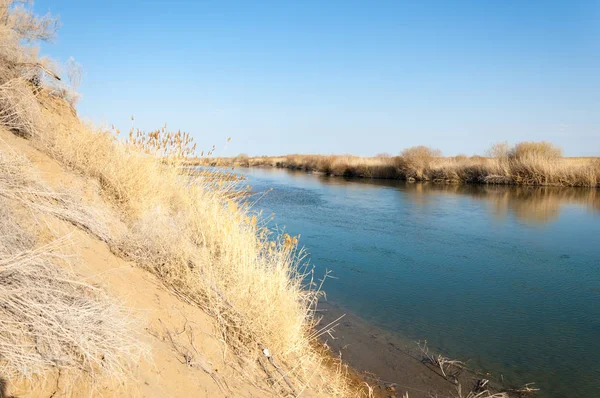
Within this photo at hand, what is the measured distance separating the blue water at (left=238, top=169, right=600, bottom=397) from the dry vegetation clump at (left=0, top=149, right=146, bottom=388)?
12.5 ft

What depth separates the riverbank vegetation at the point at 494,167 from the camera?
72.9 feet

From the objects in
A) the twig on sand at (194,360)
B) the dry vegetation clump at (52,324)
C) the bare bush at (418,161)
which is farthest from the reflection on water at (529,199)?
the dry vegetation clump at (52,324)

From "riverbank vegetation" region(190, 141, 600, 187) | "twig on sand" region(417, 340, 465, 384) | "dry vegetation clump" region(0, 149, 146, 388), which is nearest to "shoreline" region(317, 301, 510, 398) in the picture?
"twig on sand" region(417, 340, 465, 384)

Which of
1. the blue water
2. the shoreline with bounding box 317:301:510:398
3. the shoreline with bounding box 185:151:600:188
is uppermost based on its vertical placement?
the shoreline with bounding box 185:151:600:188

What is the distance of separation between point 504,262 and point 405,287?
2.86 metres

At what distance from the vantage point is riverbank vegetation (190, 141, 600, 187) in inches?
875

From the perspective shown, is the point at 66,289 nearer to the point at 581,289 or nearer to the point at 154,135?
the point at 154,135

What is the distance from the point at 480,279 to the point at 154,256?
232 inches

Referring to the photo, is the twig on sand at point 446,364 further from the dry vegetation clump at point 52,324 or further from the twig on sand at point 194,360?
the dry vegetation clump at point 52,324

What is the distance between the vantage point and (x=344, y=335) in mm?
5027

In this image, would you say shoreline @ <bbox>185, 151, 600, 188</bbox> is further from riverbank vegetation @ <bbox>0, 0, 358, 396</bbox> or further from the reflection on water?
riverbank vegetation @ <bbox>0, 0, 358, 396</bbox>

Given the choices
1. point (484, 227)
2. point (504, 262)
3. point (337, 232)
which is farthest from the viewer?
point (484, 227)

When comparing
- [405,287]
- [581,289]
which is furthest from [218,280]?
[581,289]

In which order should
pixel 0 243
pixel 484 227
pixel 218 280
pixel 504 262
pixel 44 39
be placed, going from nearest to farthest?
pixel 0 243 < pixel 218 280 < pixel 44 39 < pixel 504 262 < pixel 484 227
